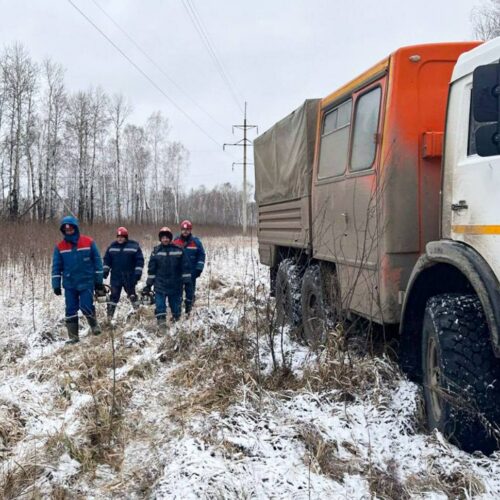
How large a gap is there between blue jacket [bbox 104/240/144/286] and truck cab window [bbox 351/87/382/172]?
4.33m

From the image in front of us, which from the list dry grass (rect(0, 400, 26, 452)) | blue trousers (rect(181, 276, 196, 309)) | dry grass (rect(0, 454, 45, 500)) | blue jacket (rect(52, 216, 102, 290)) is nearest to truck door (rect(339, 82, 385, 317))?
dry grass (rect(0, 454, 45, 500))

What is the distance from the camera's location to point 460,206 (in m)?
3.00

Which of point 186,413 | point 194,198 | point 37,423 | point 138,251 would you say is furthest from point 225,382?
point 194,198

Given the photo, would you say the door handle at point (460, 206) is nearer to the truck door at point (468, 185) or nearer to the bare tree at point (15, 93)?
the truck door at point (468, 185)

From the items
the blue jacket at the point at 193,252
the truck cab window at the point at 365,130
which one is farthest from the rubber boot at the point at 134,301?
the truck cab window at the point at 365,130

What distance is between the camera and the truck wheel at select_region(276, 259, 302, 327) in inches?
236

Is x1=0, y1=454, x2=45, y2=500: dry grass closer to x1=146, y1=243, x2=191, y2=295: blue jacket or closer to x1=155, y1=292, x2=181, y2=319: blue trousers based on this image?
x1=155, y1=292, x2=181, y2=319: blue trousers

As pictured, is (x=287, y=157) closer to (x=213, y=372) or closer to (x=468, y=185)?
(x=213, y=372)

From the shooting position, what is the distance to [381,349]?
4613 millimetres

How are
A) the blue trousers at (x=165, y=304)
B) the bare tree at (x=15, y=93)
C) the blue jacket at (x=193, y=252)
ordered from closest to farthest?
the blue trousers at (x=165, y=304)
the blue jacket at (x=193, y=252)
the bare tree at (x=15, y=93)

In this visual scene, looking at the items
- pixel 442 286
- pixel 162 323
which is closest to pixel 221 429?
pixel 442 286

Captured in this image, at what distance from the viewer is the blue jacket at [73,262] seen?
6.39m

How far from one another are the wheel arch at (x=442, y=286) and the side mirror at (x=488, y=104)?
595mm

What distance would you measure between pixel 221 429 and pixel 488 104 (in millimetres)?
2404
